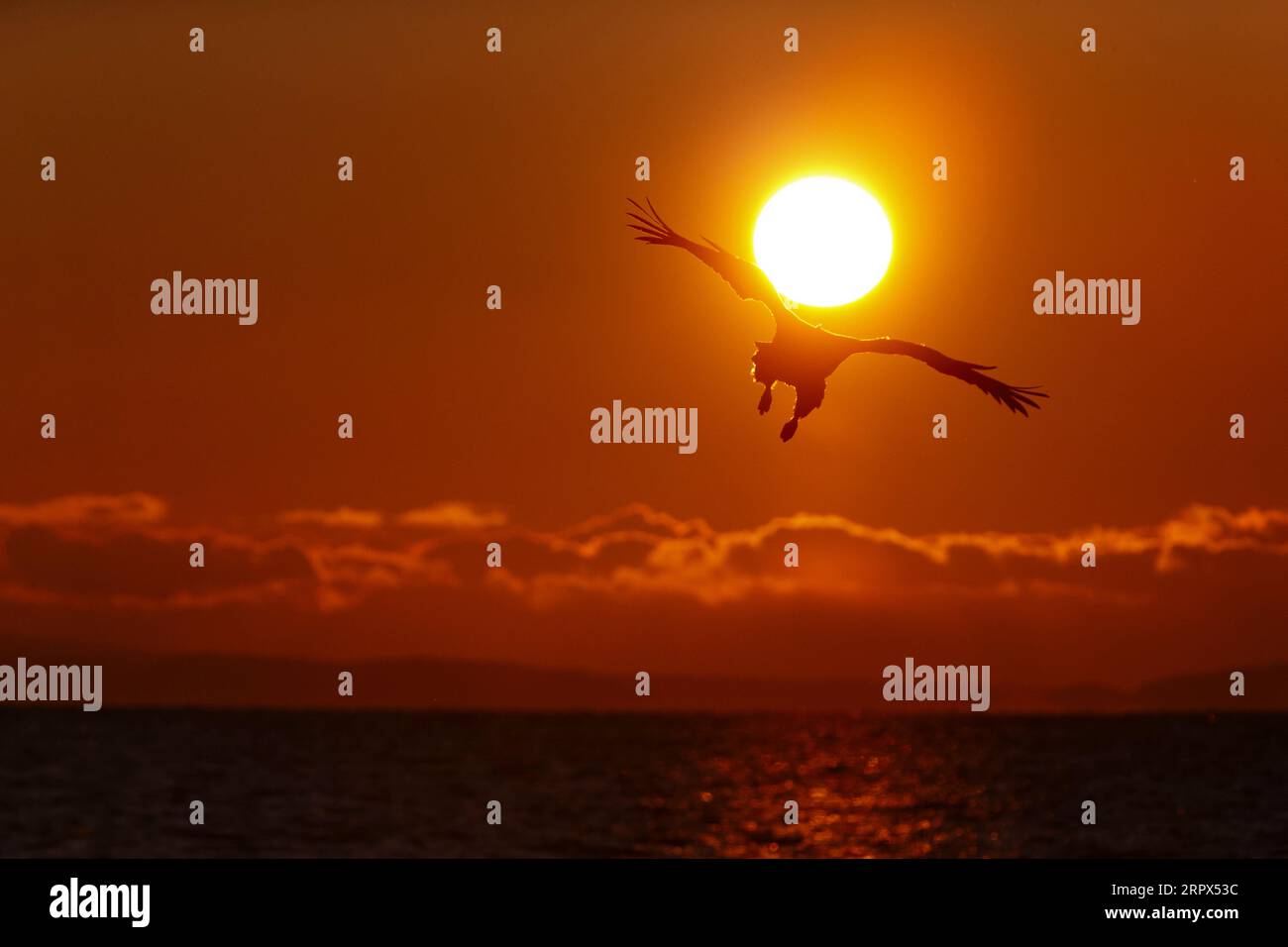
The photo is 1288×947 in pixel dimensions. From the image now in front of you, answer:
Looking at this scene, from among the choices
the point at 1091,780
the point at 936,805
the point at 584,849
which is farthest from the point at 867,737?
the point at 584,849

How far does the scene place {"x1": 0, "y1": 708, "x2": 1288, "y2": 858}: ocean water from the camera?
51312 mm

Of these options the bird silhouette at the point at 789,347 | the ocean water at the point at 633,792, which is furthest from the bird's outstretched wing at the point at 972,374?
the ocean water at the point at 633,792

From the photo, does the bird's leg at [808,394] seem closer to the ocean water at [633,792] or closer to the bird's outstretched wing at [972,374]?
the bird's outstretched wing at [972,374]

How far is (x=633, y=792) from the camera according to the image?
232 feet

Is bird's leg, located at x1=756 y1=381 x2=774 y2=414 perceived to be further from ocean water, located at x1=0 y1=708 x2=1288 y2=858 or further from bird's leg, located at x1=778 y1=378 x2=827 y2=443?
ocean water, located at x1=0 y1=708 x2=1288 y2=858

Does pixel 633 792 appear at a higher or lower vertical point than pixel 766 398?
lower

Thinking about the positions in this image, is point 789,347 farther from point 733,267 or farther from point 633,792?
point 633,792

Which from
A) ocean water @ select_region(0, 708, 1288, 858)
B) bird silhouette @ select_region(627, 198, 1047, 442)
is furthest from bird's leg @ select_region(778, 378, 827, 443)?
ocean water @ select_region(0, 708, 1288, 858)

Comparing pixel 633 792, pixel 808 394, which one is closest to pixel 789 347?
pixel 808 394

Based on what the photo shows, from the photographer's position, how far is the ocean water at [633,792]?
51312 mm

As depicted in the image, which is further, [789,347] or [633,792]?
[633,792]
